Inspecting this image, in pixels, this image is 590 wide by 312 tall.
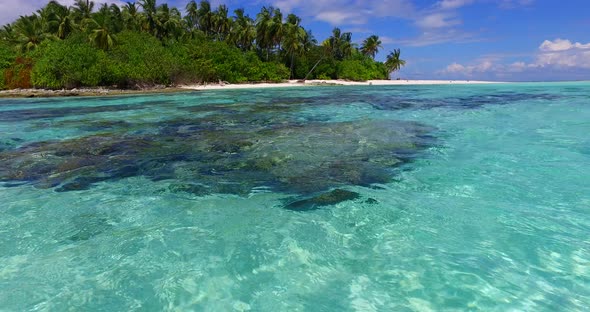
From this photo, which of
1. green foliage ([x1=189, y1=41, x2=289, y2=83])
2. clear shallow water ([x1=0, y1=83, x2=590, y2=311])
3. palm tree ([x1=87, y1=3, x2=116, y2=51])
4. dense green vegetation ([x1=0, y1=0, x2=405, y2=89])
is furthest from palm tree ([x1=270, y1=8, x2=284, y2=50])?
clear shallow water ([x1=0, y1=83, x2=590, y2=311])

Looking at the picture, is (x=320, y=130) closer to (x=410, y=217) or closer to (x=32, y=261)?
(x=410, y=217)

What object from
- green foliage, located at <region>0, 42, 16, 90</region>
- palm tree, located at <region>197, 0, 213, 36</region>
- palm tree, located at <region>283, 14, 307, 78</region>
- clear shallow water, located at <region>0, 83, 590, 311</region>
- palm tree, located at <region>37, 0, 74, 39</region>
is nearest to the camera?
clear shallow water, located at <region>0, 83, 590, 311</region>

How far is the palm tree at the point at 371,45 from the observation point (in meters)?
74.9

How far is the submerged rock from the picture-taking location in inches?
217

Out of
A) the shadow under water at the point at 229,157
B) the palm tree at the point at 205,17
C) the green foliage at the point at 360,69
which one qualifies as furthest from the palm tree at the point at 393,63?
the shadow under water at the point at 229,157

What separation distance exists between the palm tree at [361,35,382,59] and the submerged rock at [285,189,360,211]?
243ft

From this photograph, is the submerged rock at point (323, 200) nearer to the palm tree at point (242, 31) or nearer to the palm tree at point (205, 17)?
the palm tree at point (242, 31)

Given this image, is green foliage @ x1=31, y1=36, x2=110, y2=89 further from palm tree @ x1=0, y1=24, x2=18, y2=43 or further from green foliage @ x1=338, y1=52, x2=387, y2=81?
green foliage @ x1=338, y1=52, x2=387, y2=81

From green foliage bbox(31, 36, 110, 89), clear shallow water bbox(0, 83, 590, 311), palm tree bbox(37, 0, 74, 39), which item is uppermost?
palm tree bbox(37, 0, 74, 39)

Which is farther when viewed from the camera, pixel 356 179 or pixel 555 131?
pixel 555 131

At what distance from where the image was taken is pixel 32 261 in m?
4.11

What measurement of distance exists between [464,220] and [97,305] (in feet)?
14.5

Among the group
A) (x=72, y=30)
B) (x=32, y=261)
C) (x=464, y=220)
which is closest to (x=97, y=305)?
(x=32, y=261)

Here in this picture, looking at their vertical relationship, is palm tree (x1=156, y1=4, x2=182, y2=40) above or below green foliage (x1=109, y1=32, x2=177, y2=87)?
above
